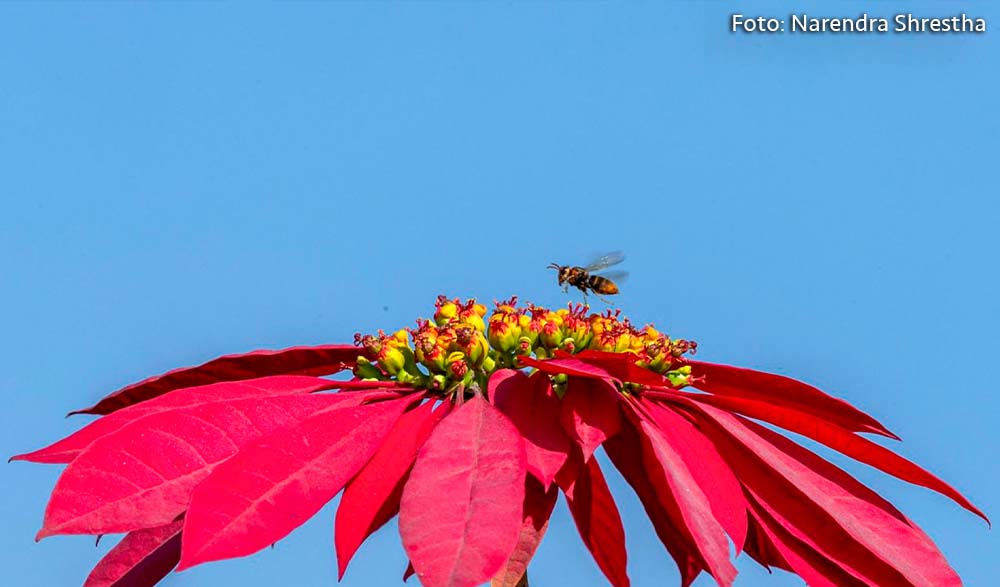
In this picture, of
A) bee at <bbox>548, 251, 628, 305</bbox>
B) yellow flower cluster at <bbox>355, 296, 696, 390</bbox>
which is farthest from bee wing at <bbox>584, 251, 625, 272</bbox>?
yellow flower cluster at <bbox>355, 296, 696, 390</bbox>

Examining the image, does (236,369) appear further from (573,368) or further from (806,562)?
(806,562)

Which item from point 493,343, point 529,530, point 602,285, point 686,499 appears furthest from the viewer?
point 602,285

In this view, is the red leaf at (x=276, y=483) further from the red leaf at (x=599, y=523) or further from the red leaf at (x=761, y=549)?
the red leaf at (x=761, y=549)

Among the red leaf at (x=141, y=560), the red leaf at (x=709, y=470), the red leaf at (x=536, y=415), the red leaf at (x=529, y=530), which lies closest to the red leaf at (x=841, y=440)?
the red leaf at (x=709, y=470)

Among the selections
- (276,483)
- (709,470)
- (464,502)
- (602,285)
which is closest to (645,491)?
(709,470)

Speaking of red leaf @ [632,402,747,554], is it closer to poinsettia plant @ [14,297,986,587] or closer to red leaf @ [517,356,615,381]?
poinsettia plant @ [14,297,986,587]

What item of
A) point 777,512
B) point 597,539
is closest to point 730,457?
point 777,512
